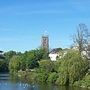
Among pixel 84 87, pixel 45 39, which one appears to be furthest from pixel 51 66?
pixel 45 39

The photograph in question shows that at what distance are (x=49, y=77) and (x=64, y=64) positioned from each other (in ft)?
18.3

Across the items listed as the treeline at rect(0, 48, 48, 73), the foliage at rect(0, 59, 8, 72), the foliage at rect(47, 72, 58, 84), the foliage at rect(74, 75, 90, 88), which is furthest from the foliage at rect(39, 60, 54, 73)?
the foliage at rect(0, 59, 8, 72)

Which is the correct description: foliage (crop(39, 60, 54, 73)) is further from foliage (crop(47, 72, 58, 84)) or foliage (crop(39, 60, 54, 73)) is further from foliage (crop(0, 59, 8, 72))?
foliage (crop(0, 59, 8, 72))

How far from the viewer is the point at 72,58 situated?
57594 millimetres

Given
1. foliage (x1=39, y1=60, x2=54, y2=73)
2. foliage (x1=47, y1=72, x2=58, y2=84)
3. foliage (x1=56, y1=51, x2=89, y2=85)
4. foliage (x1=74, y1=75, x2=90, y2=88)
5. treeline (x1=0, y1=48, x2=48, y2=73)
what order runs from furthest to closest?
1. treeline (x1=0, y1=48, x2=48, y2=73)
2. foliage (x1=39, y1=60, x2=54, y2=73)
3. foliage (x1=47, y1=72, x2=58, y2=84)
4. foliage (x1=56, y1=51, x2=89, y2=85)
5. foliage (x1=74, y1=75, x2=90, y2=88)

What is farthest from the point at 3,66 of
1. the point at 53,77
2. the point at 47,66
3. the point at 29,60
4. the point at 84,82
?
the point at 84,82

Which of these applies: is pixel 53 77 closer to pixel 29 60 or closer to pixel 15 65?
pixel 29 60

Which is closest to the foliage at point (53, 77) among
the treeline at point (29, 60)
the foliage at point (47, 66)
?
the foliage at point (47, 66)


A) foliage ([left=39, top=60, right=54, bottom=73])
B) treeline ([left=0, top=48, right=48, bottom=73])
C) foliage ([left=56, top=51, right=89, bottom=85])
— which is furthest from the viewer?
treeline ([left=0, top=48, right=48, bottom=73])

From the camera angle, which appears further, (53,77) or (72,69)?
(53,77)

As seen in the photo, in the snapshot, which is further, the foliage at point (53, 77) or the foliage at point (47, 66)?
the foliage at point (47, 66)

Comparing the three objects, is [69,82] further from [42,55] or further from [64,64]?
[42,55]

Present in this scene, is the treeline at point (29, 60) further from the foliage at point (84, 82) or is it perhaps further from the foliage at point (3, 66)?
the foliage at point (84, 82)

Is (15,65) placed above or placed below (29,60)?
below
